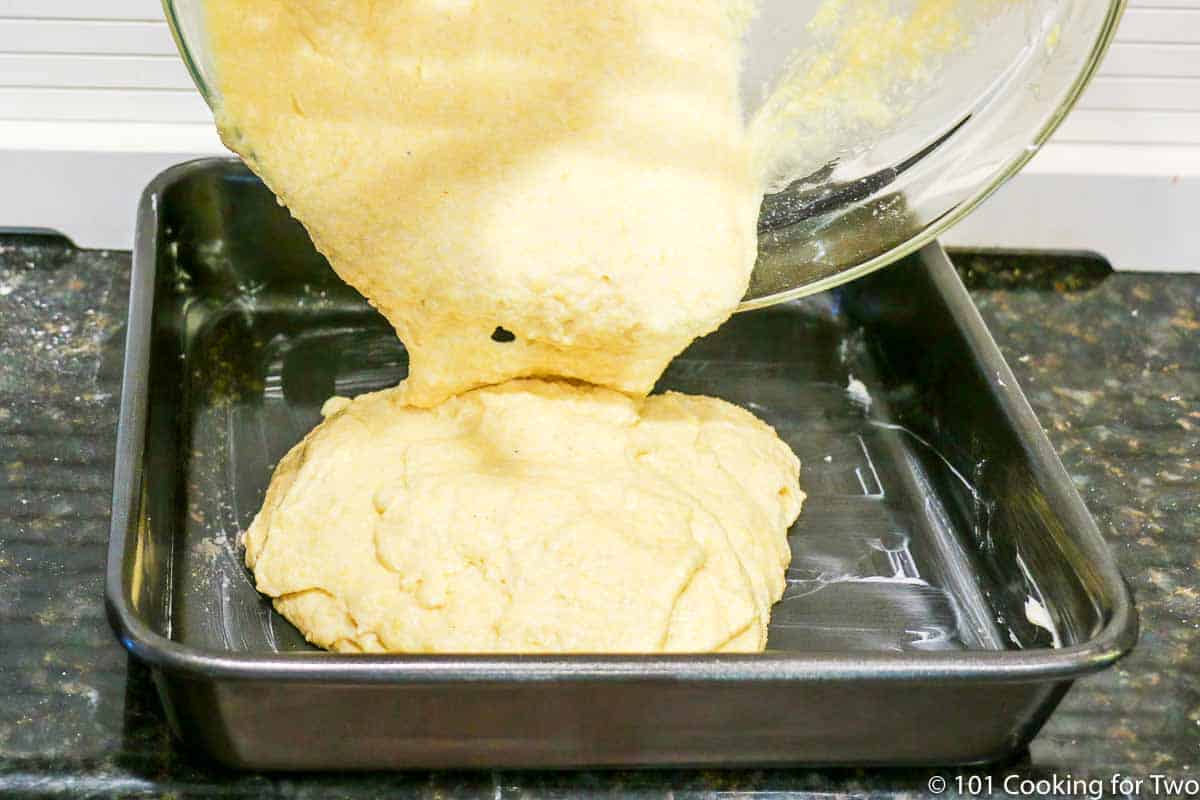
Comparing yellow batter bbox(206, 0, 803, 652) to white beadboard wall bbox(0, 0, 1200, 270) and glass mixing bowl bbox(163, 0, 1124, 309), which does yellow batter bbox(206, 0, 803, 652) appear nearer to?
glass mixing bowl bbox(163, 0, 1124, 309)

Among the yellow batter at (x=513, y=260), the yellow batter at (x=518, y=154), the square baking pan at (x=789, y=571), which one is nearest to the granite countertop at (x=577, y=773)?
the square baking pan at (x=789, y=571)

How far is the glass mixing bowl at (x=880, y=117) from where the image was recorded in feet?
3.46

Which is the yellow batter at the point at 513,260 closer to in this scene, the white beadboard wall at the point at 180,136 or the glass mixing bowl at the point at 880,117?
the glass mixing bowl at the point at 880,117

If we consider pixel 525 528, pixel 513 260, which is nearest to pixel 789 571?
pixel 525 528

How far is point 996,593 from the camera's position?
4.07 feet

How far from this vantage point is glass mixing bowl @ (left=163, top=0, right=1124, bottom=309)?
1056 millimetres

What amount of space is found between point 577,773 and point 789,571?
13.2 inches

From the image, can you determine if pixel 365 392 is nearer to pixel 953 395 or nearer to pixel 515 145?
pixel 515 145

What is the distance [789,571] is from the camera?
1.25 meters

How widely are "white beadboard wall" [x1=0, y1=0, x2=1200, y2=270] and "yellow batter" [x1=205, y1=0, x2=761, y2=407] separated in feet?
1.54

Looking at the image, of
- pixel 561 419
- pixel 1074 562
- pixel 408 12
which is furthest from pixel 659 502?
pixel 408 12

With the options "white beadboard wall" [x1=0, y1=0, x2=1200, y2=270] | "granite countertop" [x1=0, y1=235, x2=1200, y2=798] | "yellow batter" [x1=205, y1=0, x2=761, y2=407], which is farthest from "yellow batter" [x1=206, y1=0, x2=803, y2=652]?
"white beadboard wall" [x1=0, y1=0, x2=1200, y2=270]

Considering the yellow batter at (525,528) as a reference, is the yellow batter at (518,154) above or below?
above

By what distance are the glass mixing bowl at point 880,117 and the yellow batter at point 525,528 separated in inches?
8.0
